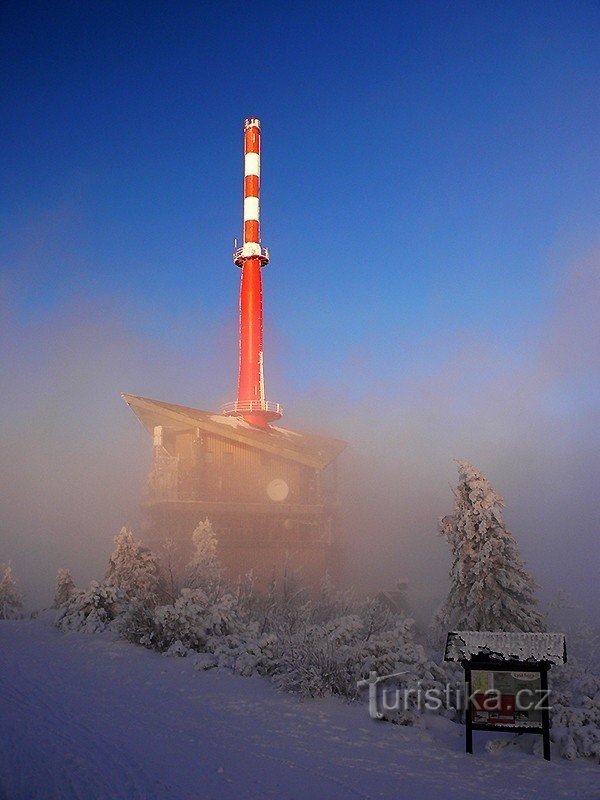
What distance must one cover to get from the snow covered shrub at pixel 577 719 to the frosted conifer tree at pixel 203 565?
9.69m

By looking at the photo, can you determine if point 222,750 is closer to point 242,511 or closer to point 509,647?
point 509,647

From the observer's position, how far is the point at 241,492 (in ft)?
105

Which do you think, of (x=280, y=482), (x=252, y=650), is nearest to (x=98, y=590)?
(x=252, y=650)

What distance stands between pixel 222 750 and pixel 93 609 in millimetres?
7749

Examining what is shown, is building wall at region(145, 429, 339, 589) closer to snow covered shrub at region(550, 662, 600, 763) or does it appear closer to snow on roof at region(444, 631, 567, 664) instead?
snow covered shrub at region(550, 662, 600, 763)

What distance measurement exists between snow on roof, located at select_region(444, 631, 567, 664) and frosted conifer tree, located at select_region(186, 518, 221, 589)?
997cm

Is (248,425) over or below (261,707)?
over

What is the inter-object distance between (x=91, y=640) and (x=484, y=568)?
7.63m

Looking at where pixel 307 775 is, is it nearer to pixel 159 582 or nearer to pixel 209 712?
pixel 209 712

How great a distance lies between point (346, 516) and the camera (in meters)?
49.9

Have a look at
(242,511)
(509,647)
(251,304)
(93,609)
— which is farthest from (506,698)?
(251,304)

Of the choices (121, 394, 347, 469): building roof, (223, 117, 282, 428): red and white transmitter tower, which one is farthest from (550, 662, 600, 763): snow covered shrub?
(223, 117, 282, 428): red and white transmitter tower

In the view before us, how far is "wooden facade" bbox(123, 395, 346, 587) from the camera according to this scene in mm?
29344

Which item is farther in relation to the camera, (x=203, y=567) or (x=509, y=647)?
(x=203, y=567)
